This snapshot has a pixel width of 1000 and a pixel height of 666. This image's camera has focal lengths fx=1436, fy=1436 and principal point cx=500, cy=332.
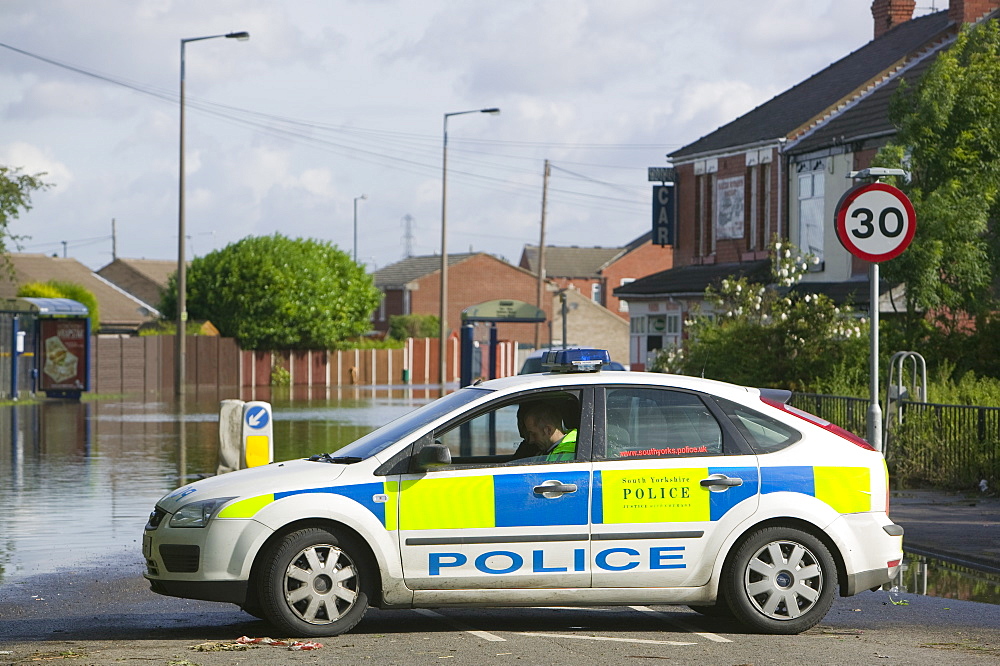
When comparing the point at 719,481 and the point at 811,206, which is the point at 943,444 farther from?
the point at 811,206

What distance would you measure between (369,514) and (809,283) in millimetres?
26385

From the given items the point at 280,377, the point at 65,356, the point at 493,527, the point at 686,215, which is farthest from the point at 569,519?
the point at 280,377

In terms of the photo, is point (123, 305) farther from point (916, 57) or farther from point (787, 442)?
point (787, 442)

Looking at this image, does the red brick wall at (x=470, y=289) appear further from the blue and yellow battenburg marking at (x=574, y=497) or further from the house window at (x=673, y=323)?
the blue and yellow battenburg marking at (x=574, y=497)

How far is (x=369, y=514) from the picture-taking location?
24.8 ft

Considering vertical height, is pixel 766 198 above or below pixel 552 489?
above

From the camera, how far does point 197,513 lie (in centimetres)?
760

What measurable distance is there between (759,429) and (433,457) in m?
1.87

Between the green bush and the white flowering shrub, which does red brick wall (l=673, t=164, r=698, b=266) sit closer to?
the white flowering shrub

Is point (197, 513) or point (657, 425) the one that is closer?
point (197, 513)

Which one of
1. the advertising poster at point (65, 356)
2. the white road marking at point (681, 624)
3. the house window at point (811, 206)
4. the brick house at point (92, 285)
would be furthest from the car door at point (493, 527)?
the brick house at point (92, 285)

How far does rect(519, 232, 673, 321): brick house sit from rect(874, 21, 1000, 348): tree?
70.4 metres

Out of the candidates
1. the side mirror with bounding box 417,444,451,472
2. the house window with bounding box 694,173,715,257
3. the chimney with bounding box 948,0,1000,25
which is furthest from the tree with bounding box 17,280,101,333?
the side mirror with bounding box 417,444,451,472

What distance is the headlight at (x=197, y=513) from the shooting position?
7559 mm
